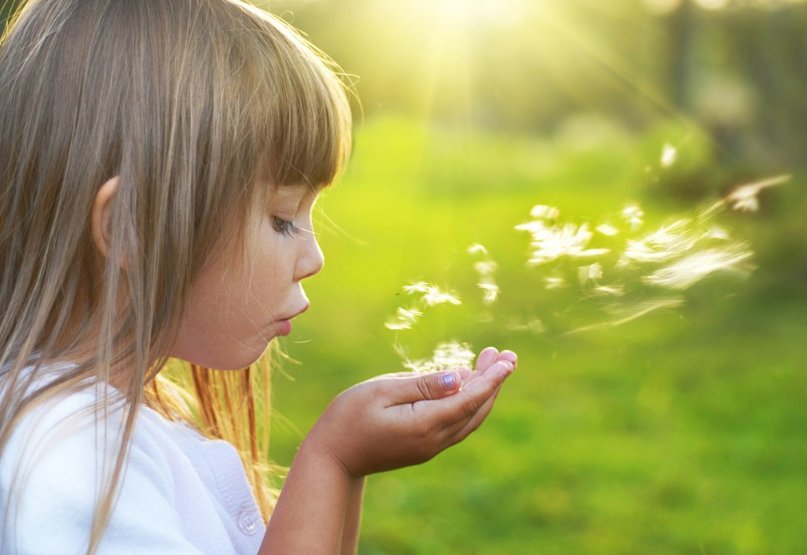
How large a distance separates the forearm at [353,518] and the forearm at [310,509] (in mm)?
172

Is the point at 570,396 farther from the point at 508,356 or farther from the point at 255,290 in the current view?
the point at 255,290

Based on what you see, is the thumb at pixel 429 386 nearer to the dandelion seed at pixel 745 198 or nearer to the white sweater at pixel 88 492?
the white sweater at pixel 88 492

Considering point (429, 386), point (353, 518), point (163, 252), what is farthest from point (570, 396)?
point (163, 252)

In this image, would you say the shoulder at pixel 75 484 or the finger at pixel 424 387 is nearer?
the shoulder at pixel 75 484

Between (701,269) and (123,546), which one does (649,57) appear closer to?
(701,269)

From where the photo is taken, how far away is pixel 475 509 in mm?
2900

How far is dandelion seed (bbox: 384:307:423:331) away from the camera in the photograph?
1.37 metres

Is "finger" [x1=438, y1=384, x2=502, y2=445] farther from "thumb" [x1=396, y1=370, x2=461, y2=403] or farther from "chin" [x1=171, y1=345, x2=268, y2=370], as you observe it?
"chin" [x1=171, y1=345, x2=268, y2=370]

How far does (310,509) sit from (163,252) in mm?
410

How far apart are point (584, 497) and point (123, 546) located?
211 cm

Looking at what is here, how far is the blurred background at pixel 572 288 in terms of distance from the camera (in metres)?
2.44

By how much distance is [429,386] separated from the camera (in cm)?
127

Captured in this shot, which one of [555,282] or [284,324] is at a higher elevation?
[555,282]

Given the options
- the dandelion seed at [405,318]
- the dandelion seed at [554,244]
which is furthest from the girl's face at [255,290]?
the dandelion seed at [554,244]
